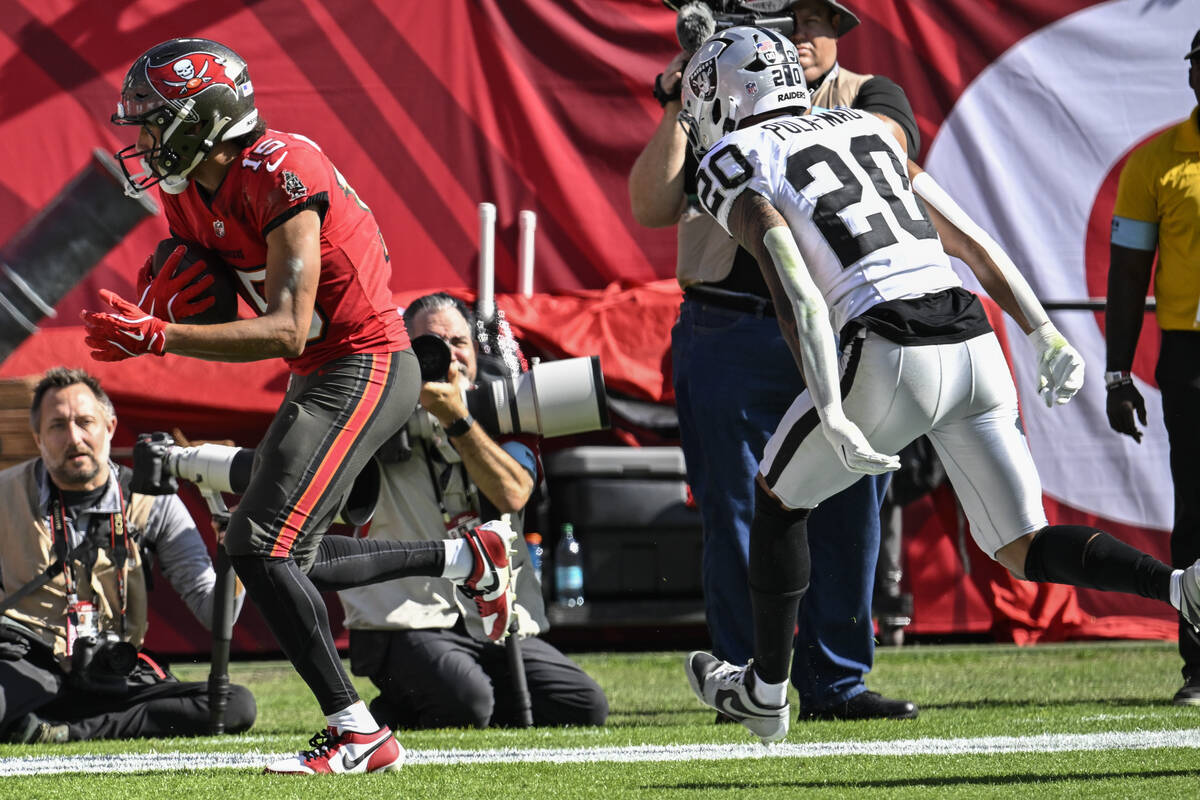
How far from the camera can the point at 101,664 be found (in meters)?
4.91

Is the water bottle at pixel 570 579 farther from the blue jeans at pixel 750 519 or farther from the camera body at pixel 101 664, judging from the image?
the camera body at pixel 101 664

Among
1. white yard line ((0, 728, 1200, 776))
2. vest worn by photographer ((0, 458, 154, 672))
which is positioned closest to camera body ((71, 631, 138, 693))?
vest worn by photographer ((0, 458, 154, 672))

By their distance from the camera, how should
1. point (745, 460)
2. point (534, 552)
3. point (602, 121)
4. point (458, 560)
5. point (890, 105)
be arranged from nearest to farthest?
point (458, 560) < point (745, 460) < point (890, 105) < point (534, 552) < point (602, 121)

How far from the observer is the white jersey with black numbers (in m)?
3.66

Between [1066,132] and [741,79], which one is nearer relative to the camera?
[741,79]

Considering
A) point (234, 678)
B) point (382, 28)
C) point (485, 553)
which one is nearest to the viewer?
point (485, 553)

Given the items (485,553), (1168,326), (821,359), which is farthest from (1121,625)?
(821,359)

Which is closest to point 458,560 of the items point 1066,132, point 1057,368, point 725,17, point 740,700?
point 740,700

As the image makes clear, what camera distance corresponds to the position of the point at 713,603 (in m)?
4.84

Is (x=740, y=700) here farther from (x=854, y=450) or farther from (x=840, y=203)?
(x=840, y=203)

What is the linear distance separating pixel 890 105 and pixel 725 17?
0.58 metres

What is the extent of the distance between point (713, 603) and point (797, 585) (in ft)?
3.43

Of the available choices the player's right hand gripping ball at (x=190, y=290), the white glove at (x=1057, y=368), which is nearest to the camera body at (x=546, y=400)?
the player's right hand gripping ball at (x=190, y=290)

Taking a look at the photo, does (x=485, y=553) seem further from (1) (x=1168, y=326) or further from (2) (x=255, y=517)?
(1) (x=1168, y=326)
